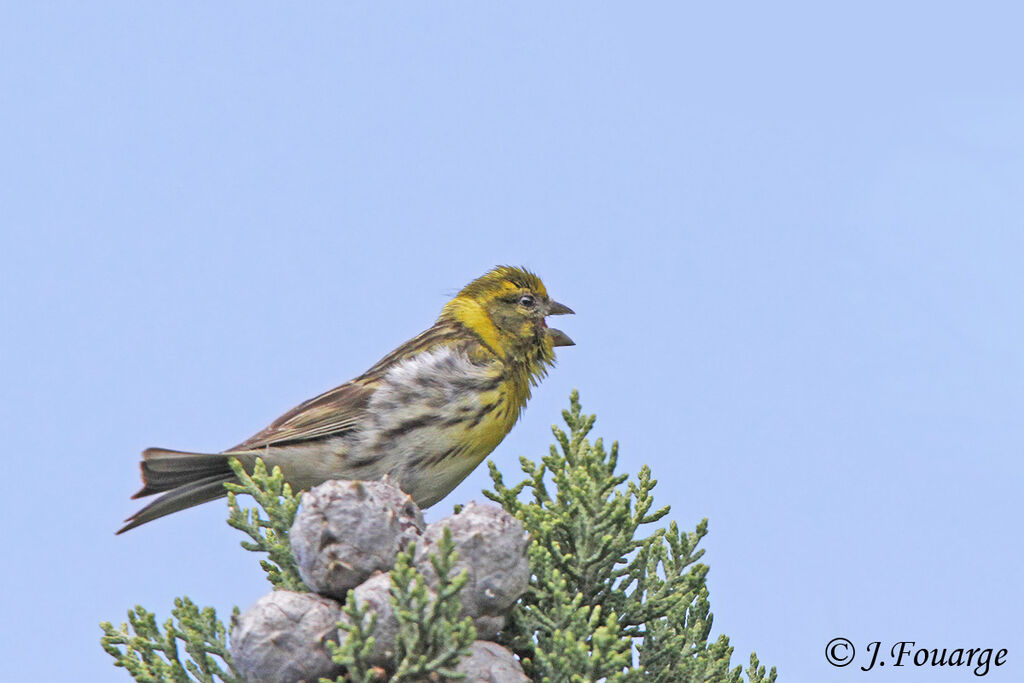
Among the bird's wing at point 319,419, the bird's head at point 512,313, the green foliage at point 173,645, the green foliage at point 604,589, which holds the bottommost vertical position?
the green foliage at point 173,645

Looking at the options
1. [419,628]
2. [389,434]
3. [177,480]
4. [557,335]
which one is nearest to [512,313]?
[557,335]

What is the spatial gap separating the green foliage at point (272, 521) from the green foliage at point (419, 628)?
62cm

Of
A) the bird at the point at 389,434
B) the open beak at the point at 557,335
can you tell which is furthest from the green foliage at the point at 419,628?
the open beak at the point at 557,335

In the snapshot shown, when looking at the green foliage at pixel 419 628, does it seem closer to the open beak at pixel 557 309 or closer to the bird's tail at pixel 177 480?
the bird's tail at pixel 177 480

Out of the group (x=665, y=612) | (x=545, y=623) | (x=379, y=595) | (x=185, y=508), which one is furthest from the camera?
(x=185, y=508)

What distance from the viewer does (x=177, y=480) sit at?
566 centimetres

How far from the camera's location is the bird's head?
6.57 m

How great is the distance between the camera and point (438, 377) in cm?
603

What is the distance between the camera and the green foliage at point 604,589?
4238 millimetres

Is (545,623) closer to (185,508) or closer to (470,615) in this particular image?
(470,615)

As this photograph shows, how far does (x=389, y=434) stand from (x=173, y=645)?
1.67 metres

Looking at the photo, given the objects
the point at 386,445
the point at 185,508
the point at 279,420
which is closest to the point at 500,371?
the point at 386,445

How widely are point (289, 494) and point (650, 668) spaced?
161cm

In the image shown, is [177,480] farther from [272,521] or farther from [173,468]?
[272,521]
